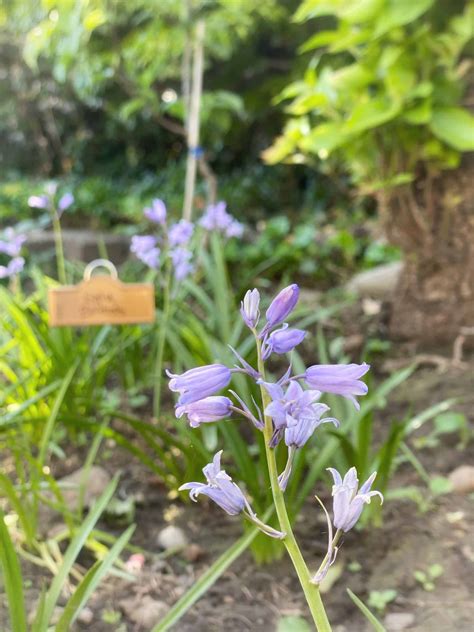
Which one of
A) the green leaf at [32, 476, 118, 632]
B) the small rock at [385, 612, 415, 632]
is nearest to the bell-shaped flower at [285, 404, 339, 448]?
the green leaf at [32, 476, 118, 632]

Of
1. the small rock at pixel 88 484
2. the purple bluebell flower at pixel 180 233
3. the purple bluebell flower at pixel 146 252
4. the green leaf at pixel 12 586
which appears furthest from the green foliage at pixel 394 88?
the green leaf at pixel 12 586

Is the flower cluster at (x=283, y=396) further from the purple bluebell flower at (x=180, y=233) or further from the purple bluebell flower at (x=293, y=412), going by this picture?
the purple bluebell flower at (x=180, y=233)

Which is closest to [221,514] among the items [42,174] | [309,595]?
[309,595]

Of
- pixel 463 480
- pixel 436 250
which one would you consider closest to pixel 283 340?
pixel 463 480

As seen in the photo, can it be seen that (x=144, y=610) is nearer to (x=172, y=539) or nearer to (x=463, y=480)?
(x=172, y=539)

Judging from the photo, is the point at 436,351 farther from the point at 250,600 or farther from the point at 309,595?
the point at 309,595

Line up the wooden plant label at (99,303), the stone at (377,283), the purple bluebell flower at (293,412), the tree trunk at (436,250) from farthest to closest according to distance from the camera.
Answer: the stone at (377,283) < the tree trunk at (436,250) < the wooden plant label at (99,303) < the purple bluebell flower at (293,412)
